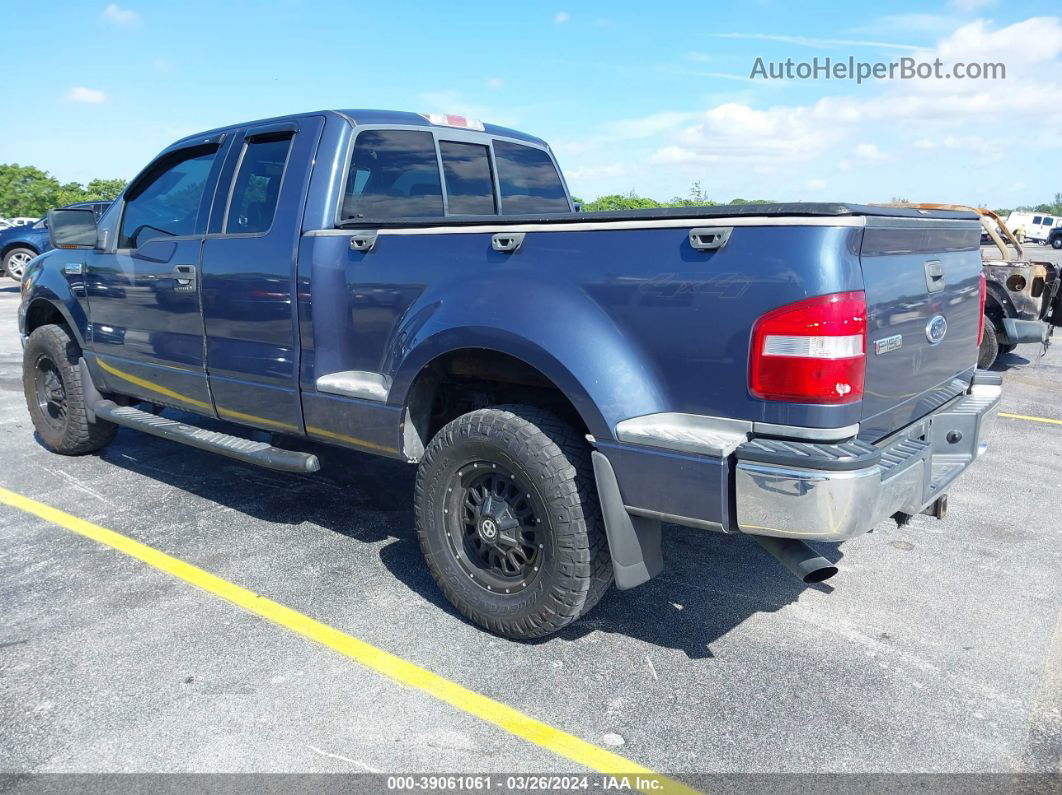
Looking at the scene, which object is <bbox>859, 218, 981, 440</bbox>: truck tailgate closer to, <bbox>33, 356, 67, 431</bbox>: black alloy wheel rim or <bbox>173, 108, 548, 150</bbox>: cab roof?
<bbox>173, 108, 548, 150</bbox>: cab roof

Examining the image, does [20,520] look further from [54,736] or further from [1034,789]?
[1034,789]

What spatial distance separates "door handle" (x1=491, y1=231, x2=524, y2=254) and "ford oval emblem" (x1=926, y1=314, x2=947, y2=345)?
5.04 feet

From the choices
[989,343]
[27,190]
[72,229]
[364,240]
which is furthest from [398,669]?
[27,190]

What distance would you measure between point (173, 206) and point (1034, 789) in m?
4.75

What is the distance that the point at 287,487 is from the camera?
526 cm

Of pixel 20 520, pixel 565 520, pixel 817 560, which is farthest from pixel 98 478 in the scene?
pixel 817 560

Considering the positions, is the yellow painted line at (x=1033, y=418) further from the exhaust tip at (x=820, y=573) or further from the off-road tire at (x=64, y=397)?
the off-road tire at (x=64, y=397)

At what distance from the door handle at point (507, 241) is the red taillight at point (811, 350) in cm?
96

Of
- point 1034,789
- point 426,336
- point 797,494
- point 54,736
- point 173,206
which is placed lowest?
point 1034,789

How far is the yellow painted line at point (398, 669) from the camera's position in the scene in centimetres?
261

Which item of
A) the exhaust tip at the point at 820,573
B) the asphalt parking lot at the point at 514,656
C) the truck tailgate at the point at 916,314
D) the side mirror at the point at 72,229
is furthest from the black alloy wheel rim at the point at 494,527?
the side mirror at the point at 72,229

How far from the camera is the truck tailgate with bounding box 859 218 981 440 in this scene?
273cm

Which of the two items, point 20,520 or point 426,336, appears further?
point 20,520

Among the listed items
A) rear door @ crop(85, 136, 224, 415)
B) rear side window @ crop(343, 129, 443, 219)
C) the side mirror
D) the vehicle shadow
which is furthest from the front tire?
rear side window @ crop(343, 129, 443, 219)
